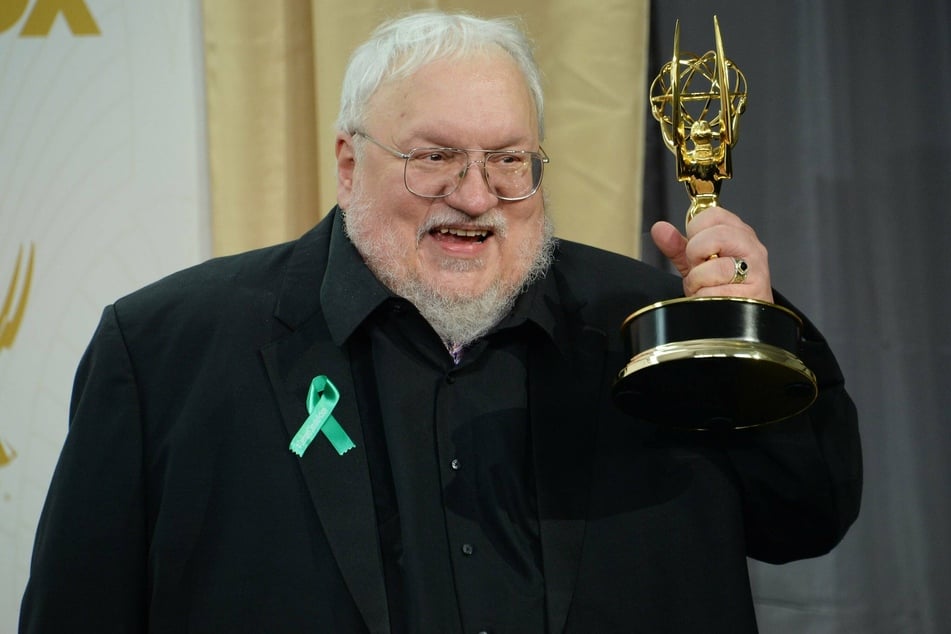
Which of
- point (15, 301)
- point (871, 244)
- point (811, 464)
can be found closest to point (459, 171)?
point (811, 464)

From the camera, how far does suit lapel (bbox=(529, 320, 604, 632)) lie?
1731 mm

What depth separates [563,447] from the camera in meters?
1.84

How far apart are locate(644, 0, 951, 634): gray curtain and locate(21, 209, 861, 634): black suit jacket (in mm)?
615

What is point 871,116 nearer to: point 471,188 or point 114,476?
point 471,188

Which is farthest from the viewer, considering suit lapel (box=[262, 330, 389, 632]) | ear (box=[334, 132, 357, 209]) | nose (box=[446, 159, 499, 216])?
ear (box=[334, 132, 357, 209])

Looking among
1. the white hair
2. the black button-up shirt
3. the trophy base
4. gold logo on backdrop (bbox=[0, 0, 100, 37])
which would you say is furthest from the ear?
gold logo on backdrop (bbox=[0, 0, 100, 37])

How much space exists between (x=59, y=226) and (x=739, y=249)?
189 cm

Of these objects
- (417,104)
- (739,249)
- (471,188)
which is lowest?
(739,249)

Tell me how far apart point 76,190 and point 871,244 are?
1857 mm

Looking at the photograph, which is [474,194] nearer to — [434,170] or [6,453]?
[434,170]

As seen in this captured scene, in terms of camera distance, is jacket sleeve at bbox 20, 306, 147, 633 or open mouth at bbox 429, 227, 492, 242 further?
open mouth at bbox 429, 227, 492, 242

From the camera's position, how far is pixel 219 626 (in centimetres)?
173

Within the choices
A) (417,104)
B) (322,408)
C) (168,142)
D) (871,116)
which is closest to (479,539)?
(322,408)

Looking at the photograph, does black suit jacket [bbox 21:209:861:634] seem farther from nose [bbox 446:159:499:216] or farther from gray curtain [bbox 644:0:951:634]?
gray curtain [bbox 644:0:951:634]
